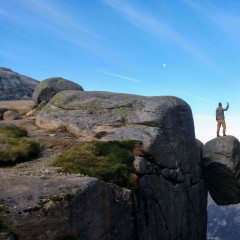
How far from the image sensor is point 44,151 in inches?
1079

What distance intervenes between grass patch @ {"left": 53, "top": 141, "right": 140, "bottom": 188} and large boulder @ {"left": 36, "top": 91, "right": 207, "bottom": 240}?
3.34 feet

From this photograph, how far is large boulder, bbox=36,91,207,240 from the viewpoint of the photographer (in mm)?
26906

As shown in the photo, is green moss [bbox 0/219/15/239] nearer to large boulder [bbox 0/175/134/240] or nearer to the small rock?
large boulder [bbox 0/175/134/240]

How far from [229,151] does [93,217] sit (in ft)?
75.7

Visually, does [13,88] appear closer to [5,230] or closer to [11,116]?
[11,116]

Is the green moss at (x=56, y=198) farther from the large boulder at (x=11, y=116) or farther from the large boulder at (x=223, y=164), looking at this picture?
the large boulder at (x=11, y=116)

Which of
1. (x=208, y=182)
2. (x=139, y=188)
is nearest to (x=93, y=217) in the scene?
(x=139, y=188)

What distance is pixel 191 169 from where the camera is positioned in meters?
36.0

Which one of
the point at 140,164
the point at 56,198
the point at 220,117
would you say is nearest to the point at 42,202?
the point at 56,198

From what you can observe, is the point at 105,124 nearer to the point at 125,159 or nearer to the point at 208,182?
the point at 125,159

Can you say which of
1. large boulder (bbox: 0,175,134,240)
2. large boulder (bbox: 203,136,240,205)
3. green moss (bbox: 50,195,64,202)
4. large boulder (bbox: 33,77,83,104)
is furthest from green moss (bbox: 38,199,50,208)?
large boulder (bbox: 33,77,83,104)

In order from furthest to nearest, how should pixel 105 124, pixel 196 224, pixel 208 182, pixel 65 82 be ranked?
pixel 65 82 → pixel 208 182 → pixel 196 224 → pixel 105 124

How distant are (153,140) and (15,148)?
9.92 meters

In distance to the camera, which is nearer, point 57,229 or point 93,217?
point 57,229
